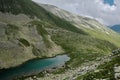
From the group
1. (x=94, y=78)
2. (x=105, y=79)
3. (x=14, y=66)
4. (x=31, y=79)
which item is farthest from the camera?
(x=14, y=66)

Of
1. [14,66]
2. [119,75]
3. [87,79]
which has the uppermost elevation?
[119,75]

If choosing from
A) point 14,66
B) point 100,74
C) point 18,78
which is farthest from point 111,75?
point 14,66

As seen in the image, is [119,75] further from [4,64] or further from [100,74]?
[4,64]

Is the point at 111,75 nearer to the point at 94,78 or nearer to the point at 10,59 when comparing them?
the point at 94,78

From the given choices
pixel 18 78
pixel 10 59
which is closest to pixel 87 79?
pixel 18 78

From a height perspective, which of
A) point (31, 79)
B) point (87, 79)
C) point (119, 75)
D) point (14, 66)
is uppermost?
point (119, 75)

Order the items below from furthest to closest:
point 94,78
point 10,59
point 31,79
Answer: point 10,59 → point 31,79 → point 94,78

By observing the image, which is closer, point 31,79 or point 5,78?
point 31,79

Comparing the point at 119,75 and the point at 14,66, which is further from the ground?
the point at 119,75

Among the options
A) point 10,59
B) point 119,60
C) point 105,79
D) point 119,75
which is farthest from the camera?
point 10,59
